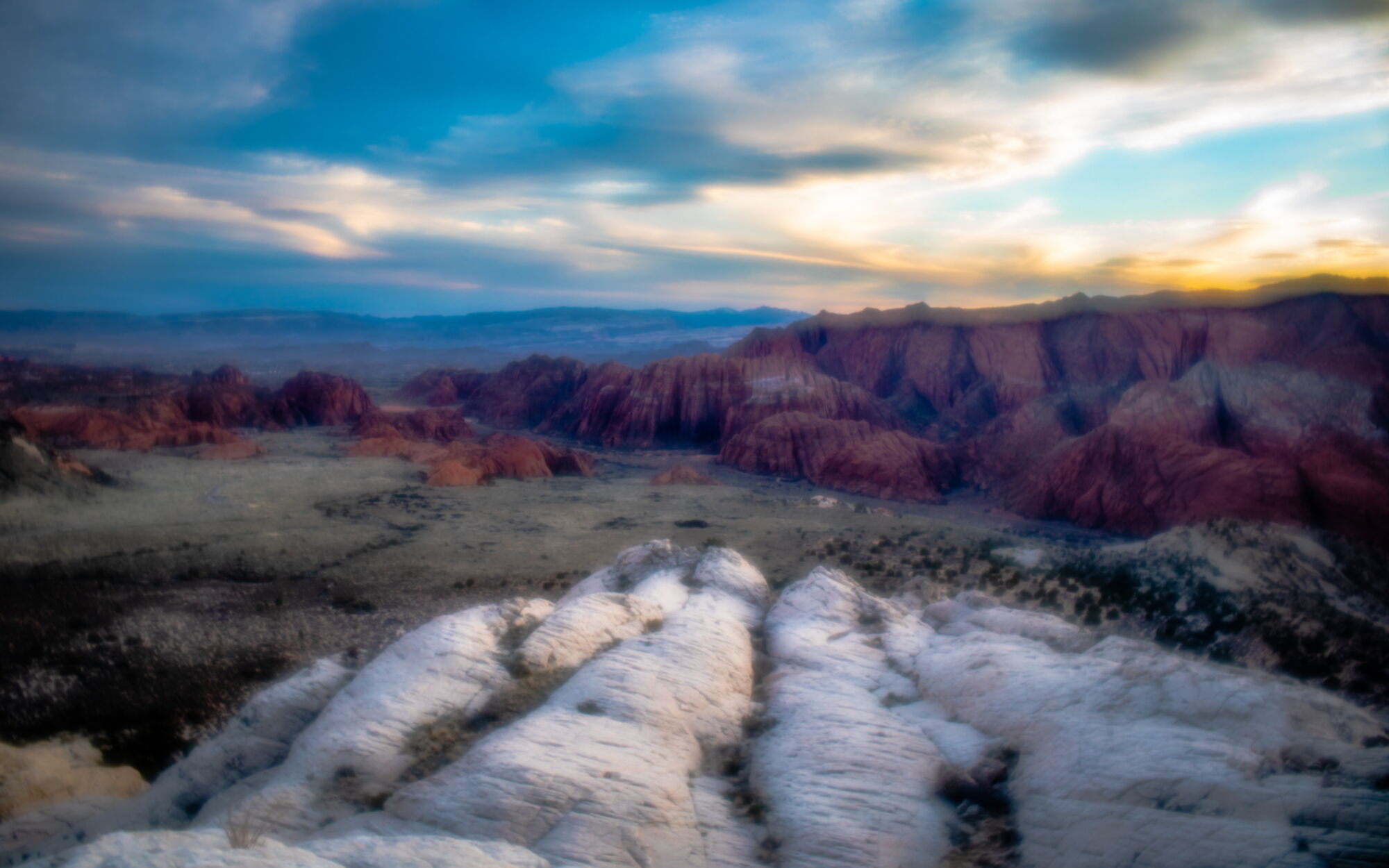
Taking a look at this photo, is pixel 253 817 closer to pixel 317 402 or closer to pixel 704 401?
pixel 704 401

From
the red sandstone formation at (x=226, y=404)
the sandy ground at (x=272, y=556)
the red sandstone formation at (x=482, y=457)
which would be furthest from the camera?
the red sandstone formation at (x=226, y=404)

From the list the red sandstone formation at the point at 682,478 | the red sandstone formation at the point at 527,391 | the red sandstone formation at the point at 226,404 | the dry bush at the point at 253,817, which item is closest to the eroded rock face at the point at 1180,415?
the red sandstone formation at the point at 682,478

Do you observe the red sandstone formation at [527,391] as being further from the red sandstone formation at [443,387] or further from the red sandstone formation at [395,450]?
the red sandstone formation at [395,450]

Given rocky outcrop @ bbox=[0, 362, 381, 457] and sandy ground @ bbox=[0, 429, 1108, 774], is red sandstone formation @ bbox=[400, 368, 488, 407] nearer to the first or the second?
rocky outcrop @ bbox=[0, 362, 381, 457]

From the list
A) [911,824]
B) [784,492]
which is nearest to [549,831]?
[911,824]

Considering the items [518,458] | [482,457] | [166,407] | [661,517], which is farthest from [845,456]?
[166,407]

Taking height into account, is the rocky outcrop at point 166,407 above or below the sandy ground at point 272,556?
above
